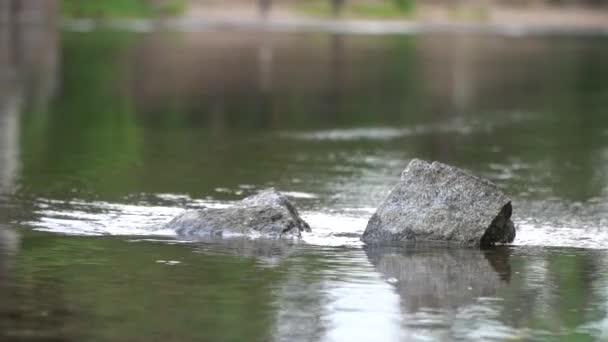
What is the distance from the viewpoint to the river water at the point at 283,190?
438 inches

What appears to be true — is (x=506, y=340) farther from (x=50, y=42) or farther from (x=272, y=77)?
(x=50, y=42)

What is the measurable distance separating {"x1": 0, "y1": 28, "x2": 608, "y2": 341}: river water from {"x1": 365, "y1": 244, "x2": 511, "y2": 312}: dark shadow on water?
4 cm

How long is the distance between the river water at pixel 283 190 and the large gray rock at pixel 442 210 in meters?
0.34

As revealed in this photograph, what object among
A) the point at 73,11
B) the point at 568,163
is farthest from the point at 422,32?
the point at 568,163

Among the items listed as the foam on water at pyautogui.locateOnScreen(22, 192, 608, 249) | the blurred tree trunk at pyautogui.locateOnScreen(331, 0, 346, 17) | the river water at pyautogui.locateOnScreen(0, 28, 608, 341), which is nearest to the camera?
the river water at pyautogui.locateOnScreen(0, 28, 608, 341)

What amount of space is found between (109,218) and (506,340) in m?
6.89

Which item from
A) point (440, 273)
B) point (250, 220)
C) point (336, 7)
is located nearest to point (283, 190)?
point (250, 220)

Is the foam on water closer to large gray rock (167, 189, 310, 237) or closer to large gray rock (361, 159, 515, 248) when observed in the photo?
large gray rock (167, 189, 310, 237)

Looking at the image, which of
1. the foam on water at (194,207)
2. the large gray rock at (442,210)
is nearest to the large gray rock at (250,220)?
the foam on water at (194,207)

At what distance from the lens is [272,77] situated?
4325cm

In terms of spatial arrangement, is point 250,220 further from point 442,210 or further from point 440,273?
point 440,273

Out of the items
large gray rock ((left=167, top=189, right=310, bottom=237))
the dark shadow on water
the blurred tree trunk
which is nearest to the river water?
the dark shadow on water

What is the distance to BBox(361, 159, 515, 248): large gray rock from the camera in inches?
581

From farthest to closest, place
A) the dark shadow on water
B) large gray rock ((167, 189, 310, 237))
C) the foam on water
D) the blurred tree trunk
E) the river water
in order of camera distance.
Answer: the blurred tree trunk → the foam on water → large gray rock ((167, 189, 310, 237)) → the dark shadow on water → the river water
